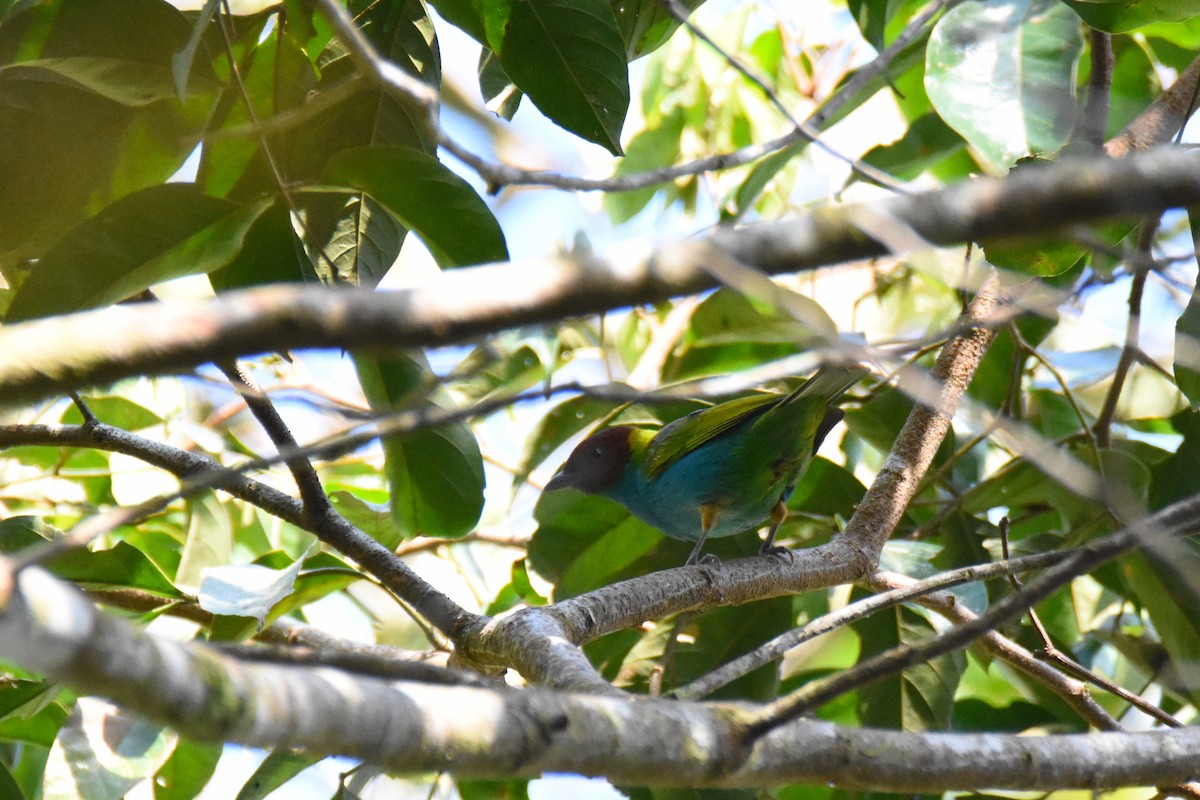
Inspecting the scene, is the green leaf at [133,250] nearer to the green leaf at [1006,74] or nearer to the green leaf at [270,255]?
the green leaf at [270,255]

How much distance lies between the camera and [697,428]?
3852 millimetres

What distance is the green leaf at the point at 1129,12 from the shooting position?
7.88 feet

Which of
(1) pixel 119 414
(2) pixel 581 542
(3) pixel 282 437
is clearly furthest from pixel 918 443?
(1) pixel 119 414

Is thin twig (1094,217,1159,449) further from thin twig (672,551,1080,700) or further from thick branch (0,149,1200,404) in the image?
thick branch (0,149,1200,404)

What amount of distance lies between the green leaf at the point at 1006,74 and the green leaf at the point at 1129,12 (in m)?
0.32

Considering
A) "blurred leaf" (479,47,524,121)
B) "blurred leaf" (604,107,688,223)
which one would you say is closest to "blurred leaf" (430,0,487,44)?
"blurred leaf" (479,47,524,121)

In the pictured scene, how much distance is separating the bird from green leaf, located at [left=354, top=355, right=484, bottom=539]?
30.2 inches

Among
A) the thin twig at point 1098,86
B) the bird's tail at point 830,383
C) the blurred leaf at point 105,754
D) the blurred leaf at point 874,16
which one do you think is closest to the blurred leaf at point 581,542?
the bird's tail at point 830,383

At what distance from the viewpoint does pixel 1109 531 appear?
287cm

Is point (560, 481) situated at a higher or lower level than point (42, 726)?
higher

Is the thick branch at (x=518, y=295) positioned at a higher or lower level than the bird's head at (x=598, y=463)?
higher

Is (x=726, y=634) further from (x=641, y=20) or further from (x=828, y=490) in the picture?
(x=641, y=20)

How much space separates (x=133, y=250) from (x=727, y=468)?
211 cm

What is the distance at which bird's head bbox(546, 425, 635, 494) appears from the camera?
364cm
